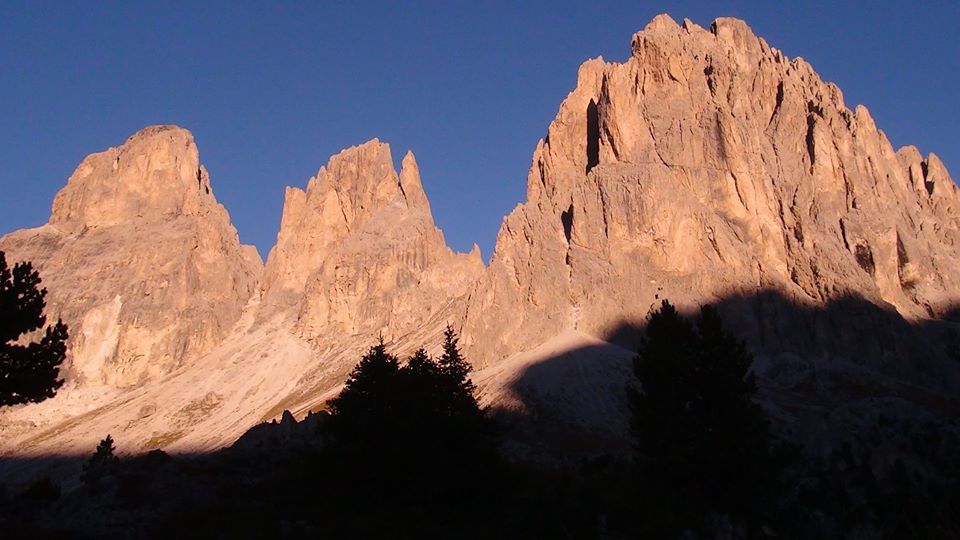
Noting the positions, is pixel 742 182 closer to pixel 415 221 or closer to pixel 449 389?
pixel 415 221

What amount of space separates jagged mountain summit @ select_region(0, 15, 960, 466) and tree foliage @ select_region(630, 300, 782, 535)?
181 ft

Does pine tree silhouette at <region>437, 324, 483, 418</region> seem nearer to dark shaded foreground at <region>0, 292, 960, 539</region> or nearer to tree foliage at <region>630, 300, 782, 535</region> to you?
dark shaded foreground at <region>0, 292, 960, 539</region>

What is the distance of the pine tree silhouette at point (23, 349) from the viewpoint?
29.3m

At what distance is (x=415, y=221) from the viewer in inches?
7766

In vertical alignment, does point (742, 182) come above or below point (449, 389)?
above

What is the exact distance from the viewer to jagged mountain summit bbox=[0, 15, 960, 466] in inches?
4532

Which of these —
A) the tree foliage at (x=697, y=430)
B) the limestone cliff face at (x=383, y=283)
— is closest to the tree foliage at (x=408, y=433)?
the tree foliage at (x=697, y=430)

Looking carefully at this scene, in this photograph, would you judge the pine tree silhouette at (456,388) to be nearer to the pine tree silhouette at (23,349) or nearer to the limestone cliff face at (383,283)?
the pine tree silhouette at (23,349)

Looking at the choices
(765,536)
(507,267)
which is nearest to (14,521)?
(765,536)

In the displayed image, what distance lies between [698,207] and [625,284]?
58.3 feet

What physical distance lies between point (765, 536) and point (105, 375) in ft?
575

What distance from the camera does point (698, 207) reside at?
129 meters

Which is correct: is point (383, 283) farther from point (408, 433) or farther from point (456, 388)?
point (408, 433)

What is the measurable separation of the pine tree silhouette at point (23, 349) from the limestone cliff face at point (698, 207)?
91962mm
